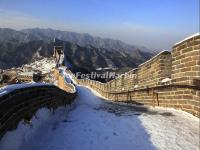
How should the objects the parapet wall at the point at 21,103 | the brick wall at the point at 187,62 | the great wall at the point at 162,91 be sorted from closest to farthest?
the parapet wall at the point at 21,103
the great wall at the point at 162,91
the brick wall at the point at 187,62

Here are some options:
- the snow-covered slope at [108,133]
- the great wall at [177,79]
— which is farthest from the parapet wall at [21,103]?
the great wall at [177,79]

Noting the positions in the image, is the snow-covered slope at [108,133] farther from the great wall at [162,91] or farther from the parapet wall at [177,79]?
the parapet wall at [177,79]

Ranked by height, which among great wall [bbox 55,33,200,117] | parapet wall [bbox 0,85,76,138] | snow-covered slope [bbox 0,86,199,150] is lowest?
snow-covered slope [bbox 0,86,199,150]

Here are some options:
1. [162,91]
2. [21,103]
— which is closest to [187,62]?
[162,91]

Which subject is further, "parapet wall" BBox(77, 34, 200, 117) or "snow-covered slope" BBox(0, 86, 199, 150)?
"parapet wall" BBox(77, 34, 200, 117)

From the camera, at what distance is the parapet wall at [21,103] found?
5934 mm

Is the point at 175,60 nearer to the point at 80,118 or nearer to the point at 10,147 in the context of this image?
the point at 80,118

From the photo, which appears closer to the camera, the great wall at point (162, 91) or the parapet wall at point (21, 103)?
the parapet wall at point (21, 103)

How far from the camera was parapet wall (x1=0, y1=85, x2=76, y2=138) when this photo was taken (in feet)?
19.5

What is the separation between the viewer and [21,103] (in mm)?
7066

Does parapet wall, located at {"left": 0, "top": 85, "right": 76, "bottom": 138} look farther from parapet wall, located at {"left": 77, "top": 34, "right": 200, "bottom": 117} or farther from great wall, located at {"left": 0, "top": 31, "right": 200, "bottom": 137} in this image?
parapet wall, located at {"left": 77, "top": 34, "right": 200, "bottom": 117}

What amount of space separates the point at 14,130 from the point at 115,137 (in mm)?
2112

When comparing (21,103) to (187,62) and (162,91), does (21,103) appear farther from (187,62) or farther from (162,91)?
(162,91)

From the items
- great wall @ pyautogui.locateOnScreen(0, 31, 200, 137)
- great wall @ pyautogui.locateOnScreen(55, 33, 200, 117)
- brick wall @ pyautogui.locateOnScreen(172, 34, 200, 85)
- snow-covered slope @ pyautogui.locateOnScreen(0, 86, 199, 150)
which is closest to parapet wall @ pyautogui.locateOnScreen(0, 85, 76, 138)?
great wall @ pyautogui.locateOnScreen(0, 31, 200, 137)
